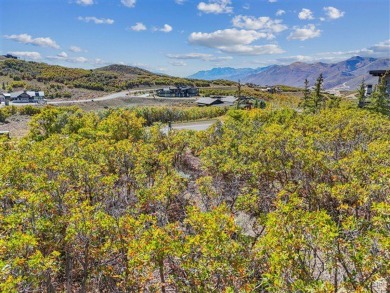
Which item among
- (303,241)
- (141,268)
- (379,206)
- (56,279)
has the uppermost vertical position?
(379,206)

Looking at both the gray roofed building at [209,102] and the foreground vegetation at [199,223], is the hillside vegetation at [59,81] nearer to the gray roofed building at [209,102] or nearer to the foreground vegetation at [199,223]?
the gray roofed building at [209,102]

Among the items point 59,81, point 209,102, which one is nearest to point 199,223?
point 209,102

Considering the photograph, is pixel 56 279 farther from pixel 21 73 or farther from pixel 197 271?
pixel 21 73

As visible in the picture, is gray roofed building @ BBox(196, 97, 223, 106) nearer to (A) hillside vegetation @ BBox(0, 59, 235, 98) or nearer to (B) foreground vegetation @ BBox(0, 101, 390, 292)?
(A) hillside vegetation @ BBox(0, 59, 235, 98)

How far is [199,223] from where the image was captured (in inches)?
332

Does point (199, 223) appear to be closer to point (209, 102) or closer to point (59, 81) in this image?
point (209, 102)

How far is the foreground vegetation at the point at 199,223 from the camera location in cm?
730

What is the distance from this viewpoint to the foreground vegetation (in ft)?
24.0

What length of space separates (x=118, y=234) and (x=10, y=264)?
2.93 metres

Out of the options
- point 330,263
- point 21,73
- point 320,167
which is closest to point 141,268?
point 330,263

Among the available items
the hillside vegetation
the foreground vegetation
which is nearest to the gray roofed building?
the hillside vegetation

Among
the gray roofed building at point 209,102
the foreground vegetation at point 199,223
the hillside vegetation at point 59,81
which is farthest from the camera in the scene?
the hillside vegetation at point 59,81

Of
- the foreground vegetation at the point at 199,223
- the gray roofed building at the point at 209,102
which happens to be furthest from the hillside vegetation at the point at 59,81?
the foreground vegetation at the point at 199,223

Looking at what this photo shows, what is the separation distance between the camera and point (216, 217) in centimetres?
820
